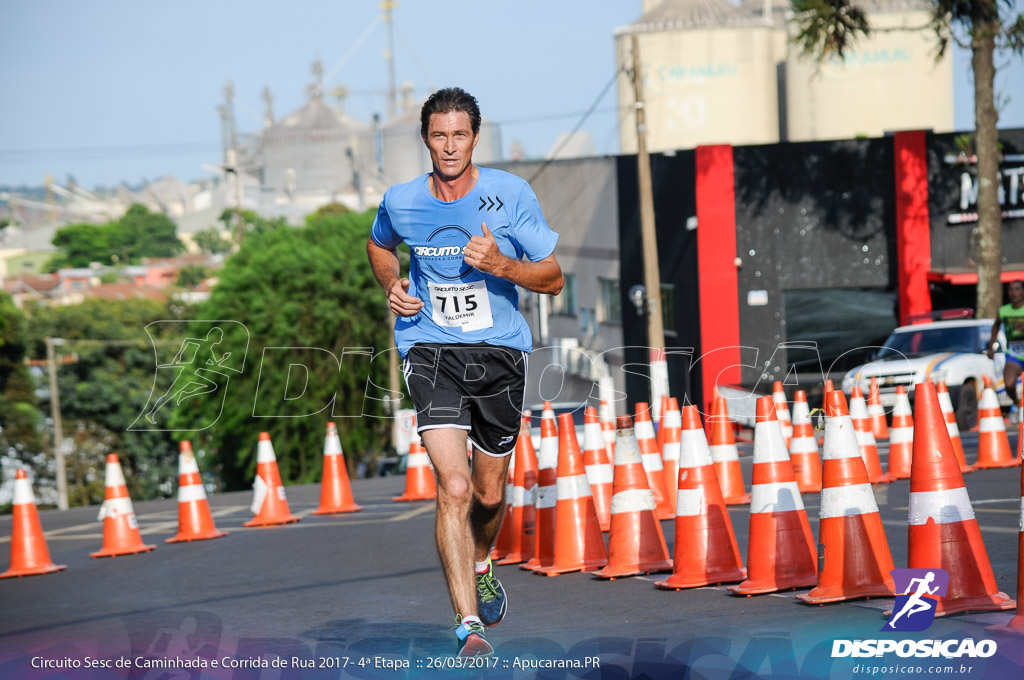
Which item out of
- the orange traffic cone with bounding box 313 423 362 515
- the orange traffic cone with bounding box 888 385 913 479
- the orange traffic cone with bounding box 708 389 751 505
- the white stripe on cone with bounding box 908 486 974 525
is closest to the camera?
the white stripe on cone with bounding box 908 486 974 525

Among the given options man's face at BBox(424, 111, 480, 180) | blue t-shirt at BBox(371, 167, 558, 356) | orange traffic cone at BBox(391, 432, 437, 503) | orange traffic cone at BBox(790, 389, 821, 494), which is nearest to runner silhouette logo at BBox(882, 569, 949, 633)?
blue t-shirt at BBox(371, 167, 558, 356)

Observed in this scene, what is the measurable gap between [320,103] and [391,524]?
16549 cm

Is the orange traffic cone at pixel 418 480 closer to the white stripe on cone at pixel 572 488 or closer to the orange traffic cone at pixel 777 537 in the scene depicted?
the white stripe on cone at pixel 572 488

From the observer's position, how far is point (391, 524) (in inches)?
486

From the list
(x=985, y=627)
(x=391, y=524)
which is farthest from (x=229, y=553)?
(x=985, y=627)

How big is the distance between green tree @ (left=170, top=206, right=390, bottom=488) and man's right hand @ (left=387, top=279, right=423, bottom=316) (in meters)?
35.9

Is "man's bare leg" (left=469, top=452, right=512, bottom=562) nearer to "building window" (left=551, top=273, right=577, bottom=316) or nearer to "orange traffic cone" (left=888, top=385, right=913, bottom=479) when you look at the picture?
"orange traffic cone" (left=888, top=385, right=913, bottom=479)

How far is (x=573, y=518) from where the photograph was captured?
8172 mm

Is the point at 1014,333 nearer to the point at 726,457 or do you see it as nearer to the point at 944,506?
the point at 726,457

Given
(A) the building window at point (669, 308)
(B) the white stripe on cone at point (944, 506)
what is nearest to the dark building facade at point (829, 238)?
(A) the building window at point (669, 308)

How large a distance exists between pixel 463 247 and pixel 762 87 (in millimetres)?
66588

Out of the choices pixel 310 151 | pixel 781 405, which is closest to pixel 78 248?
pixel 310 151

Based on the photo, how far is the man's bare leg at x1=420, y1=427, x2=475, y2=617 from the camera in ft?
18.0

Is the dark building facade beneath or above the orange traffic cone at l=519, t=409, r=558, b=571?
above
